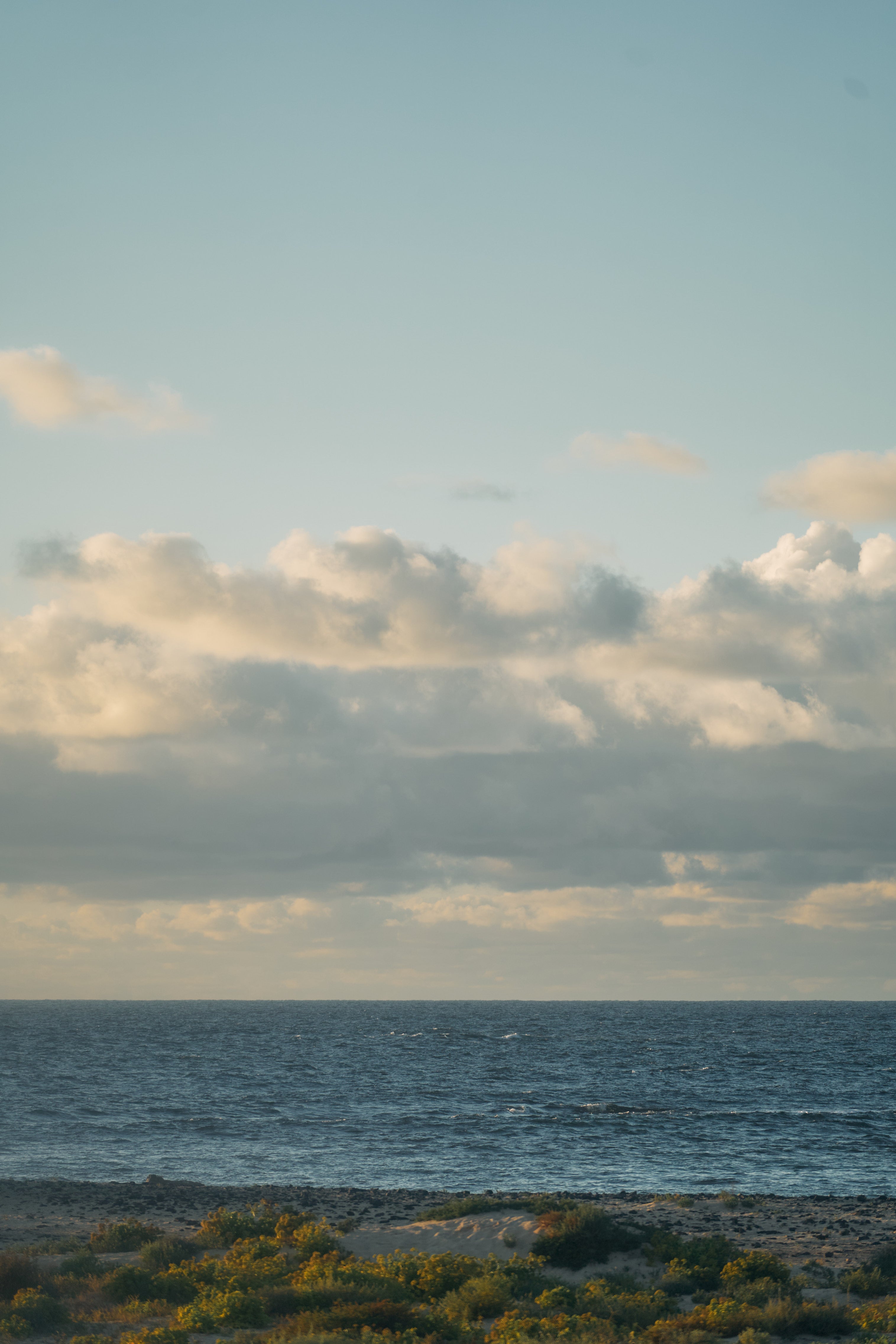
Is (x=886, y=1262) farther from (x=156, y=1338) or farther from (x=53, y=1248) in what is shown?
(x=53, y=1248)

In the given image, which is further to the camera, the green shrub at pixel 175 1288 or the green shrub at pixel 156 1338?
the green shrub at pixel 175 1288

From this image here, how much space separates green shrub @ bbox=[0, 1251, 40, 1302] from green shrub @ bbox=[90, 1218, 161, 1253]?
12.8 feet

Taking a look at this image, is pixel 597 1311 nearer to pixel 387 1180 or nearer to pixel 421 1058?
pixel 387 1180

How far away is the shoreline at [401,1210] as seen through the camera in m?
28.4

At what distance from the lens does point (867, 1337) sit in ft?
56.1

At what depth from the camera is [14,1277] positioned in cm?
2117

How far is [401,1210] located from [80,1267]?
41.2 feet

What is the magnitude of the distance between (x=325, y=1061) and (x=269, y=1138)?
47109 millimetres

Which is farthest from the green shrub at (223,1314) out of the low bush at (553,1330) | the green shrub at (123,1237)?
the green shrub at (123,1237)

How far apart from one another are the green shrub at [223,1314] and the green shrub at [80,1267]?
4679 millimetres

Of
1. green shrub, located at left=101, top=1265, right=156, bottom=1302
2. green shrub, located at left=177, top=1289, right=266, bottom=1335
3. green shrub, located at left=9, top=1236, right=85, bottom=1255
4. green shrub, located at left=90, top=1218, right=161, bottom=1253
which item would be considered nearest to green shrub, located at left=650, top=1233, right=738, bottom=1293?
green shrub, located at left=177, top=1289, right=266, bottom=1335

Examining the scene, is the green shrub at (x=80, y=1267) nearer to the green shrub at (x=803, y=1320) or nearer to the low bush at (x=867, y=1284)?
the green shrub at (x=803, y=1320)

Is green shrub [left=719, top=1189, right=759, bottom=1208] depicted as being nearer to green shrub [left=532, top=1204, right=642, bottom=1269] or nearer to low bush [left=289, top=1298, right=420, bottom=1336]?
green shrub [left=532, top=1204, right=642, bottom=1269]

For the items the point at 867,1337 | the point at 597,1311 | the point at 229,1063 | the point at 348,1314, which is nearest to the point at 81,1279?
the point at 348,1314
